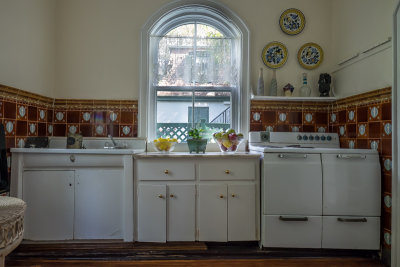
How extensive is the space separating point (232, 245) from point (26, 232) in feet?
5.93

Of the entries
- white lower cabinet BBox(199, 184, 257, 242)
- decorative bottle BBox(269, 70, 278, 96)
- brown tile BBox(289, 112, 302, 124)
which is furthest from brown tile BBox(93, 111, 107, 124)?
brown tile BBox(289, 112, 302, 124)

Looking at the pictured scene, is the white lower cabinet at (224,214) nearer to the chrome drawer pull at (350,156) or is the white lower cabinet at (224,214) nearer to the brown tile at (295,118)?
the chrome drawer pull at (350,156)

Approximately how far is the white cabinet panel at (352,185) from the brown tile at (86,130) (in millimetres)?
2337

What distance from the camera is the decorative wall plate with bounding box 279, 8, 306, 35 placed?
303 cm

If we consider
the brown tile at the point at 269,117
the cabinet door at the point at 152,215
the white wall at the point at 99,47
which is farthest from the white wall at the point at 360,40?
the cabinet door at the point at 152,215

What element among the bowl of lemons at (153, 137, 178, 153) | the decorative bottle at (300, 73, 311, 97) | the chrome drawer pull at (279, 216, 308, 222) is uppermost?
the decorative bottle at (300, 73, 311, 97)

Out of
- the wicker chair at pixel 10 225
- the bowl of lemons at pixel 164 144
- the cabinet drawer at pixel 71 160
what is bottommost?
the wicker chair at pixel 10 225

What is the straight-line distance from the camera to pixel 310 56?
303cm

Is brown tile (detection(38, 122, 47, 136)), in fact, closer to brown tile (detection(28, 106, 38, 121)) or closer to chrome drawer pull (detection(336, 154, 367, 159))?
brown tile (detection(28, 106, 38, 121))

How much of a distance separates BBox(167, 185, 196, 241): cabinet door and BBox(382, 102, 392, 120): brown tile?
175cm

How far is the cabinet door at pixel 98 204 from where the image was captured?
7.80 feet

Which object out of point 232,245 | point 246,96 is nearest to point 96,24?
point 246,96

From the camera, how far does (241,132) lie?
305 cm

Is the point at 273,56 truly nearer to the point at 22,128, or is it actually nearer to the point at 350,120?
the point at 350,120
